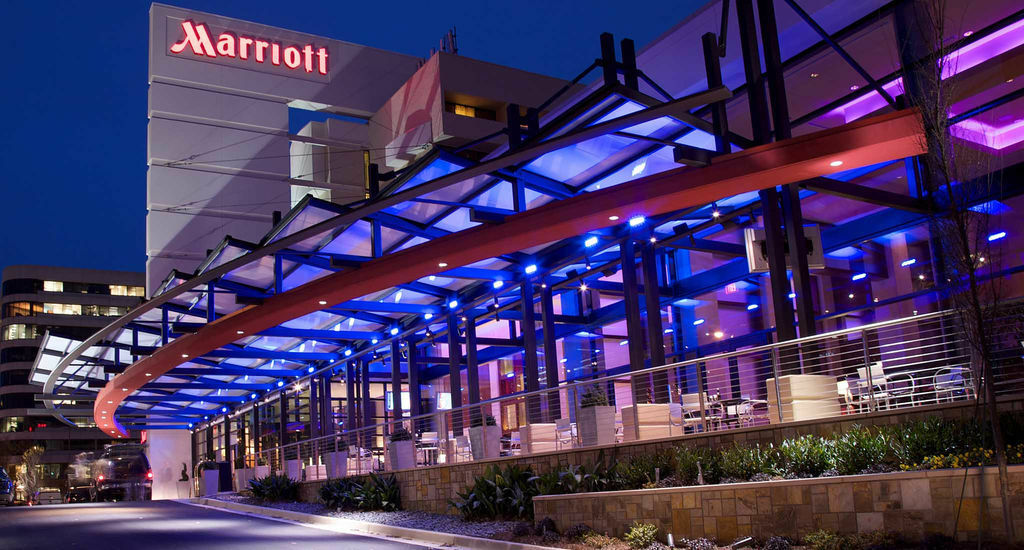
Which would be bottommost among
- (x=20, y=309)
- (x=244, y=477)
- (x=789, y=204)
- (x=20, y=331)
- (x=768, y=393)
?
(x=244, y=477)

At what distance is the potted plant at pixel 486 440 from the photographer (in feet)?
56.5

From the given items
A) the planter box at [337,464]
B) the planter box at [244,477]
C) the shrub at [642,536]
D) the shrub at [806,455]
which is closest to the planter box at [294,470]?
the planter box at [337,464]

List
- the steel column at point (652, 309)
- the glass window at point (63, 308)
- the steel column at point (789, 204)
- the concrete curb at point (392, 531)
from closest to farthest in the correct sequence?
the concrete curb at point (392, 531) → the steel column at point (789, 204) → the steel column at point (652, 309) → the glass window at point (63, 308)

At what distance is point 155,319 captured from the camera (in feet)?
87.1

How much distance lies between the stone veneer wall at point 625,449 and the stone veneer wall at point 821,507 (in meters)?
1.08

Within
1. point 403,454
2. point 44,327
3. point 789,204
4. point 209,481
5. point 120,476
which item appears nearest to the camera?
point 789,204

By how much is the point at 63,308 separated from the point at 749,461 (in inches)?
4675

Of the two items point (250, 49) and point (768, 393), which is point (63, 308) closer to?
point (250, 49)

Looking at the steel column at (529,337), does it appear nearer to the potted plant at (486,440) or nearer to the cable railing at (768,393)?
the cable railing at (768,393)

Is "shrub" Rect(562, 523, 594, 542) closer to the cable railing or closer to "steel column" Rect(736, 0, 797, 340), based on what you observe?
the cable railing

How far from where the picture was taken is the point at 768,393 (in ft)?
39.9

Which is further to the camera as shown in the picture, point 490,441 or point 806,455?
point 490,441

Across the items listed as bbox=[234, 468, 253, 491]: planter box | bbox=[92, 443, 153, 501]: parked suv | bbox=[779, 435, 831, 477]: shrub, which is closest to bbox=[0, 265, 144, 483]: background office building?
bbox=[92, 443, 153, 501]: parked suv

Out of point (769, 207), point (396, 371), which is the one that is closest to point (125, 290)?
point (396, 371)
